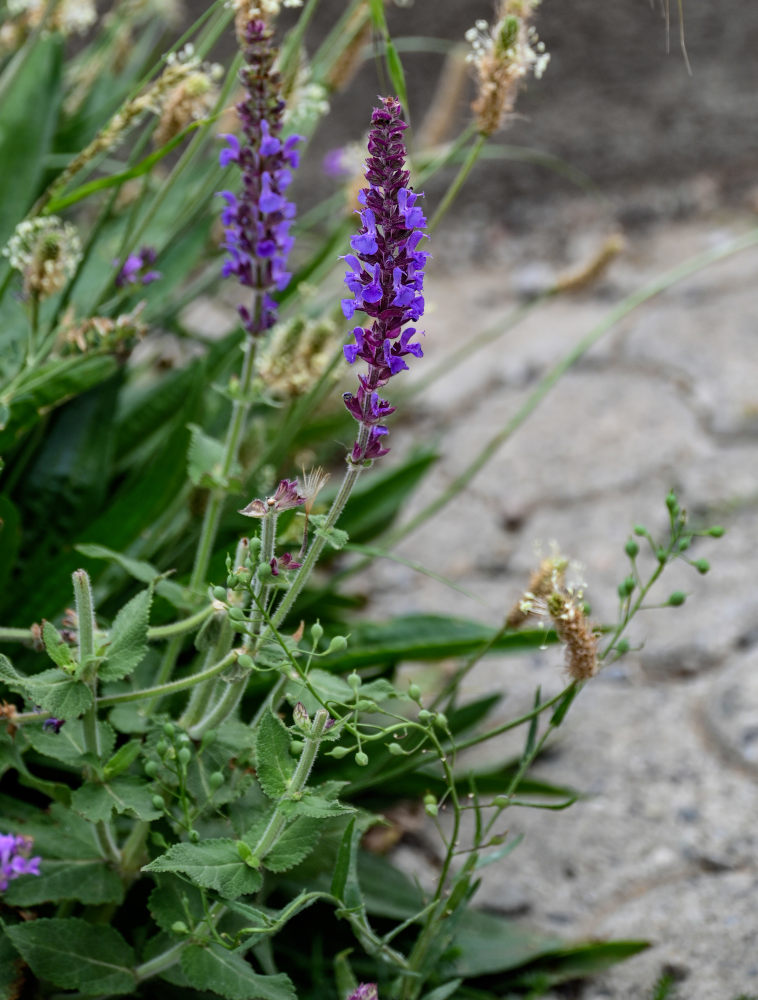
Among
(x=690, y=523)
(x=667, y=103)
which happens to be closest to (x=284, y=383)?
(x=690, y=523)

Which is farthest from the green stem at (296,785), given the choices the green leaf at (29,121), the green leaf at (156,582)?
the green leaf at (29,121)

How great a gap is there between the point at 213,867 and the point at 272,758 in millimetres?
88

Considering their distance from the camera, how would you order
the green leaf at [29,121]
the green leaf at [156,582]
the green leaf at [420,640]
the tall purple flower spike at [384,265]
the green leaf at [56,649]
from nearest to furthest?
the tall purple flower spike at [384,265] → the green leaf at [56,649] → the green leaf at [156,582] → the green leaf at [420,640] → the green leaf at [29,121]

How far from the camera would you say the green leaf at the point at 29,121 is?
1553 millimetres

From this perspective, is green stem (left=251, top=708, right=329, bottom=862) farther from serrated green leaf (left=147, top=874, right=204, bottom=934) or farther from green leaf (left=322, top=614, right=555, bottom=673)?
green leaf (left=322, top=614, right=555, bottom=673)

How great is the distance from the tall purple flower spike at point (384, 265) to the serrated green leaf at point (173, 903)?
39cm

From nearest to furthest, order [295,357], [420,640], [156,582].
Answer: [156,582], [295,357], [420,640]

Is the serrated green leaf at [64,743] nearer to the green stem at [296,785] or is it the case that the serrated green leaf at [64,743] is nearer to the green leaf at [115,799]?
the green leaf at [115,799]

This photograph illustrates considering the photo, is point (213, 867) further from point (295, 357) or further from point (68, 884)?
point (295, 357)

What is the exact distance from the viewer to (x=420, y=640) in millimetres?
1363

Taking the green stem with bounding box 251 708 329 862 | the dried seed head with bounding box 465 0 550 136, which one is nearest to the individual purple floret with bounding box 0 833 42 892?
the green stem with bounding box 251 708 329 862

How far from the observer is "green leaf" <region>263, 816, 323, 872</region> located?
80 centimetres

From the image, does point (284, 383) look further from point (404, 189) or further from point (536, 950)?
point (536, 950)

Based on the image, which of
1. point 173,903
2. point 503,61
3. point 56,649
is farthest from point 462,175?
point 173,903
